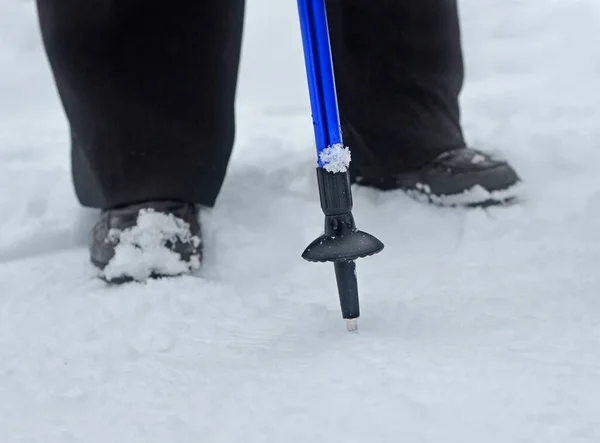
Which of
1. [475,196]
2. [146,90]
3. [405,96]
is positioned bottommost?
[475,196]

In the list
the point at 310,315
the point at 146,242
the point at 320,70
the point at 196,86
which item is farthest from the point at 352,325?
the point at 196,86

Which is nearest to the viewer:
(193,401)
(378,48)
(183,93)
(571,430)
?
(571,430)

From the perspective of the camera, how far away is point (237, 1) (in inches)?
44.9

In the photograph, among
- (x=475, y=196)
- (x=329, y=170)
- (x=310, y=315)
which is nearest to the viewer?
(x=329, y=170)

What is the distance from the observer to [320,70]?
801 mm

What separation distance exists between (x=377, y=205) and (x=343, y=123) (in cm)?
16

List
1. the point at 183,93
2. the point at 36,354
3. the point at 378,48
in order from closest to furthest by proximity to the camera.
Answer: the point at 36,354 → the point at 183,93 → the point at 378,48

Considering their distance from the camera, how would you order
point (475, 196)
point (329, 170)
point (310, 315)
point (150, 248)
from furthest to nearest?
point (475, 196), point (150, 248), point (310, 315), point (329, 170)

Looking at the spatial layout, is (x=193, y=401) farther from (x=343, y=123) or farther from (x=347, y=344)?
(x=343, y=123)

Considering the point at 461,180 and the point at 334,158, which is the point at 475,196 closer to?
the point at 461,180

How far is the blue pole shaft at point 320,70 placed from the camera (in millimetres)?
792

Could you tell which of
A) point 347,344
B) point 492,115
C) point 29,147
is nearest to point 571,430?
point 347,344

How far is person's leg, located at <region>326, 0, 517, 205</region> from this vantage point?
4.08 ft

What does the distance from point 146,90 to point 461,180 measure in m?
0.52
